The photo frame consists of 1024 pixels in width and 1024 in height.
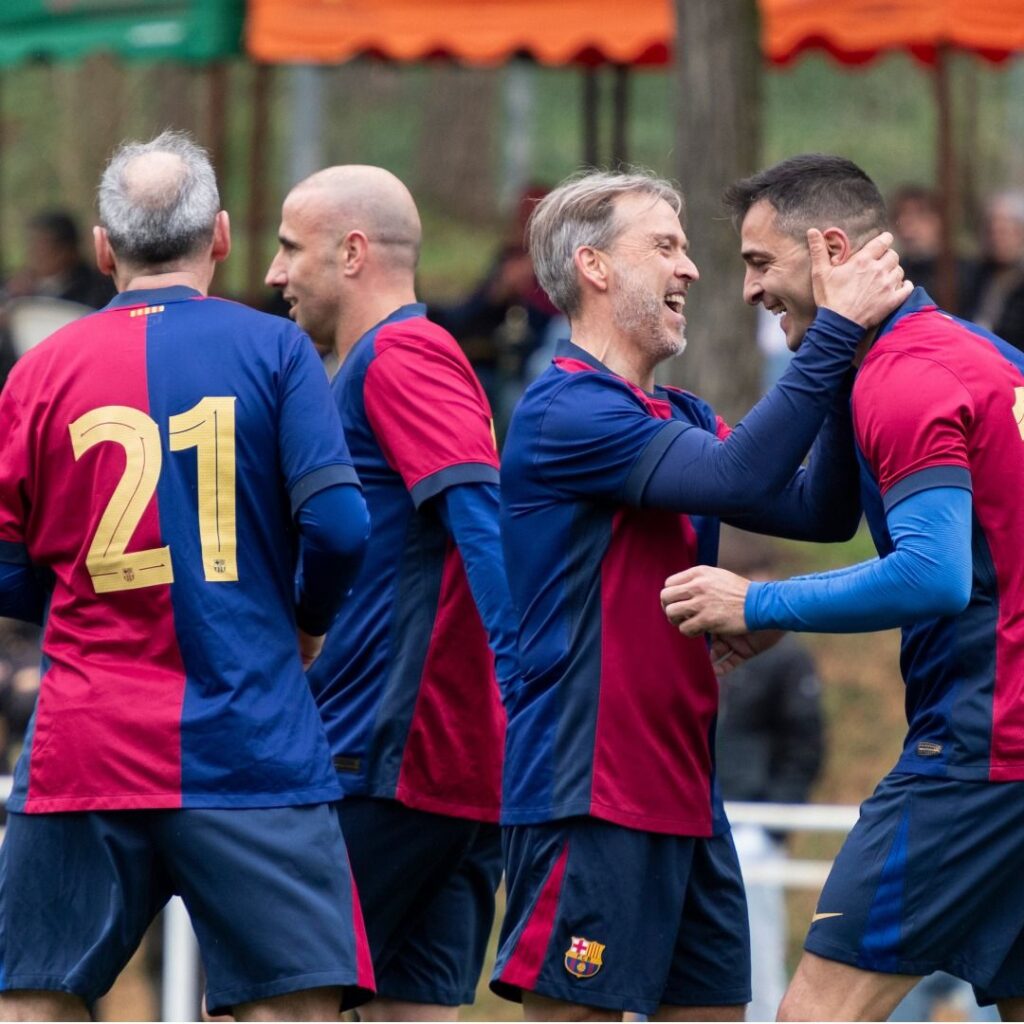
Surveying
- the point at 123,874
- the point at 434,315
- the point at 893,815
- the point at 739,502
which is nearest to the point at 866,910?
the point at 893,815

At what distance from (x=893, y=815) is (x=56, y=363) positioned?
1.96 m

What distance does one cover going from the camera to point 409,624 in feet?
15.2

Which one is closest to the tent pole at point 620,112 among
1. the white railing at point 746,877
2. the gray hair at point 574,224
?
the white railing at point 746,877

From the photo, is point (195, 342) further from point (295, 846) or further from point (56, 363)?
point (295, 846)

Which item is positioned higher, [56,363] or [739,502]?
[56,363]

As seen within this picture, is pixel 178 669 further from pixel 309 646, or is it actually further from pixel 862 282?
pixel 862 282

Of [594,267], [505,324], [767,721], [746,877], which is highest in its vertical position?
[594,267]

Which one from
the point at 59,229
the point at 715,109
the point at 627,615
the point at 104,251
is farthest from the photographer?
the point at 59,229

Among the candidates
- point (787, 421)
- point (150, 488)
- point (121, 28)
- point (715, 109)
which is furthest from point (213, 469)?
point (121, 28)

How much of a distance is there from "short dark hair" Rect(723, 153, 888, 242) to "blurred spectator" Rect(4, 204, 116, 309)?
24.2ft

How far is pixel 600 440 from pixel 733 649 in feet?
1.92

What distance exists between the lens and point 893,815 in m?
4.00

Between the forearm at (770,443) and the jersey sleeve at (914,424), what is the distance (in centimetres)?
11

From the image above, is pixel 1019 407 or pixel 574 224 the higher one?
pixel 574 224
